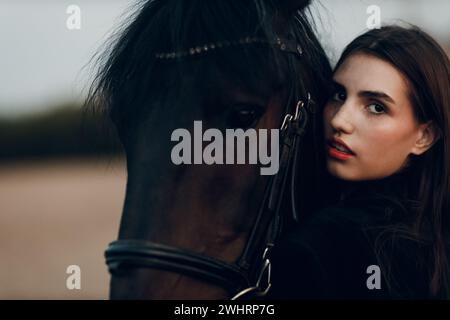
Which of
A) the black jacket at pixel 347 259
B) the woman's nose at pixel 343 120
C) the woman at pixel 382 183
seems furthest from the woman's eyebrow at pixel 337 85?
the black jacket at pixel 347 259

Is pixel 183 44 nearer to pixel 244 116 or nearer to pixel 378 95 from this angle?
pixel 244 116

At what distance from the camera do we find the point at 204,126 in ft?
6.57

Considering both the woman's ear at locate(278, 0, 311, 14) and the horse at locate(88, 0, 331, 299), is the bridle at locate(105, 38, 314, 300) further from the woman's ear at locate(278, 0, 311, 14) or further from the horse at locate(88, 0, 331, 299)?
the woman's ear at locate(278, 0, 311, 14)

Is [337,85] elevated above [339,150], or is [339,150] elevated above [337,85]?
[337,85]

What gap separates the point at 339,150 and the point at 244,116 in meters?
0.44

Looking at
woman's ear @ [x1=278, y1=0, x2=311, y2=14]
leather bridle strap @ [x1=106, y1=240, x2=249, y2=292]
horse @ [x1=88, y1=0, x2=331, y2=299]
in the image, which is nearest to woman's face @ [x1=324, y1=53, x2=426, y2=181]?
horse @ [x1=88, y1=0, x2=331, y2=299]

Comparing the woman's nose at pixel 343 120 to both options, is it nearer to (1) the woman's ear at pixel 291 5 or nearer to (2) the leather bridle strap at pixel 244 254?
(2) the leather bridle strap at pixel 244 254

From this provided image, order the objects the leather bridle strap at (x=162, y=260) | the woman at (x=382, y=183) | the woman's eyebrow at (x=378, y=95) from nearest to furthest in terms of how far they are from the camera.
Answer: the leather bridle strap at (x=162, y=260), the woman at (x=382, y=183), the woman's eyebrow at (x=378, y=95)

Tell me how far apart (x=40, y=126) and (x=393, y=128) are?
61.1 ft

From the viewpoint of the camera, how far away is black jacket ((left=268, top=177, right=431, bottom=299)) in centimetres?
212

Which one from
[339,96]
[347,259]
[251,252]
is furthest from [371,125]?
[251,252]

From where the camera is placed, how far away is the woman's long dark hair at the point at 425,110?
2316 millimetres

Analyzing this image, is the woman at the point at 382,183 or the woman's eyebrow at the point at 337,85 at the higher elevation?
the woman's eyebrow at the point at 337,85

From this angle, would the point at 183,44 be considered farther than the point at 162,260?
Yes
